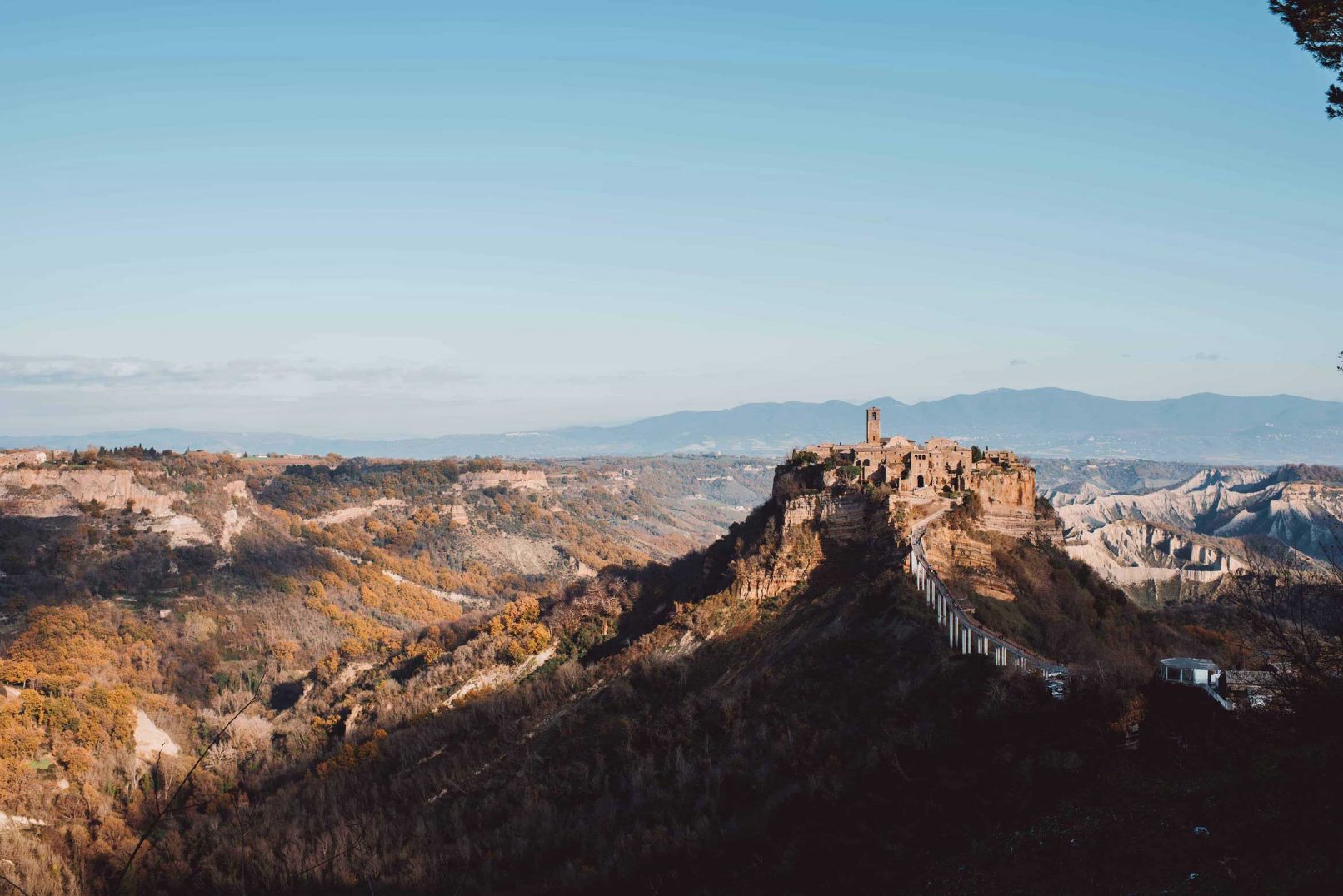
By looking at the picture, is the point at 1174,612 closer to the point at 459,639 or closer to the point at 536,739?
the point at 536,739

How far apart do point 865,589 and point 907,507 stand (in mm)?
8289

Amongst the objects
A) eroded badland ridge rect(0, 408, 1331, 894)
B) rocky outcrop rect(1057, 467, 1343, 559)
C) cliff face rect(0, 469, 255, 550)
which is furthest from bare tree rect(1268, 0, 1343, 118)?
rocky outcrop rect(1057, 467, 1343, 559)

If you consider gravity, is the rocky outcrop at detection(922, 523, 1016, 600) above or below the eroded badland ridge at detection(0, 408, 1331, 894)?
above

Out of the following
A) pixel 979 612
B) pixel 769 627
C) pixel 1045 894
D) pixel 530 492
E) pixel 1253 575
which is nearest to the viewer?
pixel 1045 894

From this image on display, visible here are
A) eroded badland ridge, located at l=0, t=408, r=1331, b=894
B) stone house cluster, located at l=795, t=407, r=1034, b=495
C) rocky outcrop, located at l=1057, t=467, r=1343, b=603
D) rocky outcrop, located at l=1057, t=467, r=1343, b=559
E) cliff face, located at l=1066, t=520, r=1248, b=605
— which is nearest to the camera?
eroded badland ridge, located at l=0, t=408, r=1331, b=894

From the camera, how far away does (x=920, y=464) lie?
53719 mm

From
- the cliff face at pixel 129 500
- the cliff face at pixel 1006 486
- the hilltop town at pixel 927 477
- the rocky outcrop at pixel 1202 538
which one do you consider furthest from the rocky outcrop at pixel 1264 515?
the cliff face at pixel 129 500

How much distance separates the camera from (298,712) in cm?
7731

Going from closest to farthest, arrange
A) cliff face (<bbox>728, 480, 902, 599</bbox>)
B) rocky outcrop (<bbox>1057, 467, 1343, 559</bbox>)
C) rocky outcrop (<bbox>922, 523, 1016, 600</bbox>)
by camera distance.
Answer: rocky outcrop (<bbox>922, 523, 1016, 600</bbox>), cliff face (<bbox>728, 480, 902, 599</bbox>), rocky outcrop (<bbox>1057, 467, 1343, 559</bbox>)

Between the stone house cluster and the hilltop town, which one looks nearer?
the hilltop town

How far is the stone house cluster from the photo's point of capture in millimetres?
53219

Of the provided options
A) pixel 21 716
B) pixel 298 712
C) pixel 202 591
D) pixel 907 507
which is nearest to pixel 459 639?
pixel 298 712

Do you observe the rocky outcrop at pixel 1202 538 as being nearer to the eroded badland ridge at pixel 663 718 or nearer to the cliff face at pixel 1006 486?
the cliff face at pixel 1006 486

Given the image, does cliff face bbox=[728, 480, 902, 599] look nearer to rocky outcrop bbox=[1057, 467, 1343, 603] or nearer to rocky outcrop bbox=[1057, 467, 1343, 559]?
rocky outcrop bbox=[1057, 467, 1343, 603]
